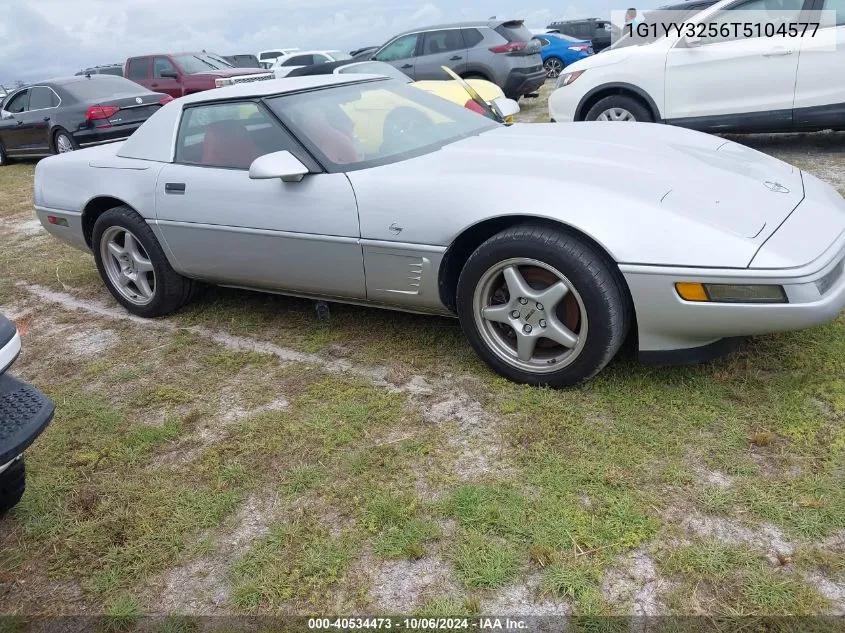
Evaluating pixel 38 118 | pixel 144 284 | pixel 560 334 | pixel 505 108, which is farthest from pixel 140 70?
pixel 560 334

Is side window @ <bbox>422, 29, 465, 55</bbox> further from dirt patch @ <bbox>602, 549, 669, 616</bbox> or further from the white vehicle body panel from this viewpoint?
dirt patch @ <bbox>602, 549, 669, 616</bbox>

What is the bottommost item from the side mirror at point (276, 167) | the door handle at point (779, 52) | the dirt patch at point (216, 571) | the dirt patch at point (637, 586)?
the dirt patch at point (216, 571)

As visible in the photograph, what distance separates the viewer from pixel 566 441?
2.58m

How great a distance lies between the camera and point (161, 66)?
13961 millimetres

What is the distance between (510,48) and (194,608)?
424 inches

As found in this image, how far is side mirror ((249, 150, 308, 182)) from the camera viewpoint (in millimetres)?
3150

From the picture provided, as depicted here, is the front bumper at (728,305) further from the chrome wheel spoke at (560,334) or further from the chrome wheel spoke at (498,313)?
the chrome wheel spoke at (498,313)

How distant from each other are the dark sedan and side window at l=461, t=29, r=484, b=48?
4886 millimetres

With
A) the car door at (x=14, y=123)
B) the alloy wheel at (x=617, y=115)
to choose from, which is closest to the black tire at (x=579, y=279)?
the alloy wheel at (x=617, y=115)

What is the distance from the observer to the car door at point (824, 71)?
5922 mm

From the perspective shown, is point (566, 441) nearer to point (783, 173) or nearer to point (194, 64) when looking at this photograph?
point (783, 173)

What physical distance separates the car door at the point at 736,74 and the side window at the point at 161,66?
1053 centimetres

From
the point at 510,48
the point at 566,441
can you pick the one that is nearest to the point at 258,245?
the point at 566,441

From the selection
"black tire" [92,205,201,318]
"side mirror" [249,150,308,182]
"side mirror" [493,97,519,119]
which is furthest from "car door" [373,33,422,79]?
"side mirror" [249,150,308,182]
